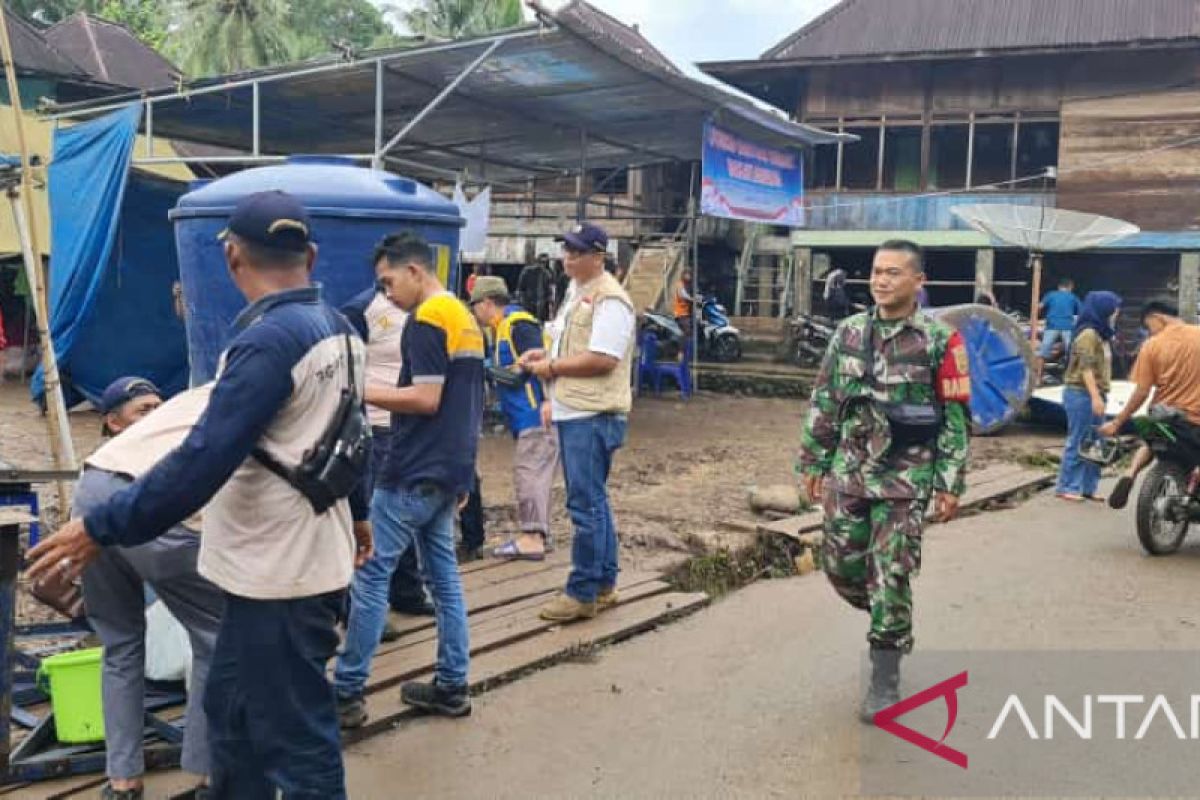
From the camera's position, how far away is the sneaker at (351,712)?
12.6 feet

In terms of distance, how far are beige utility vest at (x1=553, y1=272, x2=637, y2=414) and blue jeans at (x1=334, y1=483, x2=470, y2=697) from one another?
36.7 inches

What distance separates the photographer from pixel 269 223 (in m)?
2.63

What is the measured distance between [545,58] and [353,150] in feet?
17.3

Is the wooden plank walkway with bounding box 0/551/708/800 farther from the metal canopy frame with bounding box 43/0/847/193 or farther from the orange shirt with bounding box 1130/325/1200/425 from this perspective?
the metal canopy frame with bounding box 43/0/847/193

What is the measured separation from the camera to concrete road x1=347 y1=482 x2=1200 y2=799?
3.64 m

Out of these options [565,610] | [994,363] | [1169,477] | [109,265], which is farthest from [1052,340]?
[565,610]

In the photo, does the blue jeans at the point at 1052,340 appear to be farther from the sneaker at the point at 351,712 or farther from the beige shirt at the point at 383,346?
the sneaker at the point at 351,712

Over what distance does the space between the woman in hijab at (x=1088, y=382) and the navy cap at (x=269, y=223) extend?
6962 mm

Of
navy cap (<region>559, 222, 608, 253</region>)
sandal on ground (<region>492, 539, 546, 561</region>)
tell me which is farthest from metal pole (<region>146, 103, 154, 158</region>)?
navy cap (<region>559, 222, 608, 253</region>)

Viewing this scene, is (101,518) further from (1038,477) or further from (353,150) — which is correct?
(353,150)

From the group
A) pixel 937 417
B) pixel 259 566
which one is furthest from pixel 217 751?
pixel 937 417

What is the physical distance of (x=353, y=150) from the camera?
46.3 feet

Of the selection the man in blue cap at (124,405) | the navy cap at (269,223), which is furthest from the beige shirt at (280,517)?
the man in blue cap at (124,405)

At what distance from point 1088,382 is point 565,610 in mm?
5068
